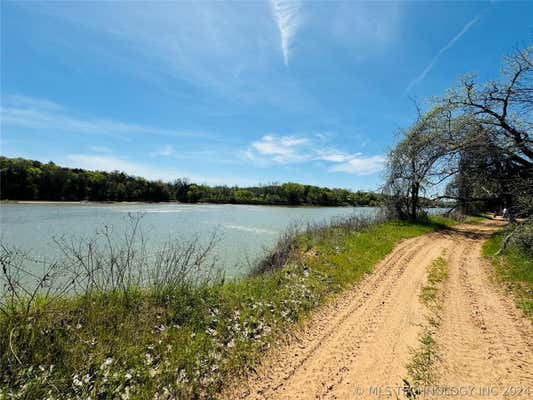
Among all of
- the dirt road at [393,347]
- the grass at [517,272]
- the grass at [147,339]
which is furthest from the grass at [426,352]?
the grass at [147,339]

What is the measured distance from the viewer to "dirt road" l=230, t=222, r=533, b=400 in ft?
9.56

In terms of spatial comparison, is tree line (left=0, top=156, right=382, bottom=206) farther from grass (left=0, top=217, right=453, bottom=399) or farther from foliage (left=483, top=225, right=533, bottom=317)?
grass (left=0, top=217, right=453, bottom=399)

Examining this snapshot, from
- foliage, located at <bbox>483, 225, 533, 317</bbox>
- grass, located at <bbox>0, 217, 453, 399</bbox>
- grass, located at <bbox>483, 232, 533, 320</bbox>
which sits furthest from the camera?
foliage, located at <bbox>483, 225, 533, 317</bbox>

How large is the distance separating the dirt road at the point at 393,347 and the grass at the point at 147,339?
1.49 ft

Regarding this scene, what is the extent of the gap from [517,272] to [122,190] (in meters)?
96.3

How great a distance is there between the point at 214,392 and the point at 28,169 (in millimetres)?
92306

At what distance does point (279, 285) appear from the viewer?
5.82m

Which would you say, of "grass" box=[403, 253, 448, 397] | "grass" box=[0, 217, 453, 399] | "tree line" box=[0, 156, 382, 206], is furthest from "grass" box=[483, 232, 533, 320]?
"tree line" box=[0, 156, 382, 206]

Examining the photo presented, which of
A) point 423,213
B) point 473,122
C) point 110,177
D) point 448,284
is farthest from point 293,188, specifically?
point 448,284

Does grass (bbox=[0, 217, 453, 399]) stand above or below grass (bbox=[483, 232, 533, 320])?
below

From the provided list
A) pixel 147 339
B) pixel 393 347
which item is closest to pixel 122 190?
pixel 147 339

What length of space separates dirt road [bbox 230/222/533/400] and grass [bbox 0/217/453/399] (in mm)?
454

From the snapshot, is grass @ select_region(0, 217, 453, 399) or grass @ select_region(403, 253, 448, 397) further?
grass @ select_region(403, 253, 448, 397)

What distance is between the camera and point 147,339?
3533mm
